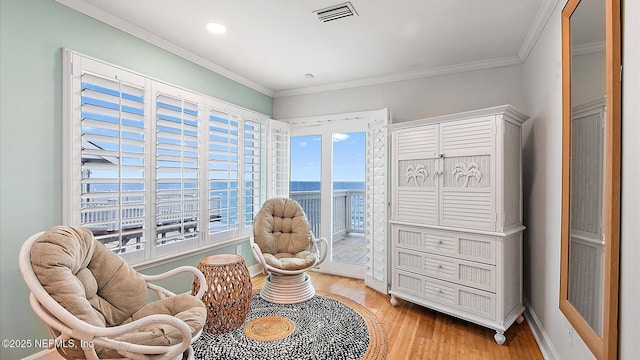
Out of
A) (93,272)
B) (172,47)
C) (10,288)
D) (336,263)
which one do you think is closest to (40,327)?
(10,288)

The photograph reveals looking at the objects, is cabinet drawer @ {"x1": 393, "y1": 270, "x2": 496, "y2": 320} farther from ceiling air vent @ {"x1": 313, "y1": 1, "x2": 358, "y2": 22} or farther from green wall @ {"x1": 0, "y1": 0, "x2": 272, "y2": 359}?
green wall @ {"x1": 0, "y1": 0, "x2": 272, "y2": 359}

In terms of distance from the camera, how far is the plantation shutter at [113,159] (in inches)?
89.3

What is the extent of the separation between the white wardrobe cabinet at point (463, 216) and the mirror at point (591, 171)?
2.20 ft

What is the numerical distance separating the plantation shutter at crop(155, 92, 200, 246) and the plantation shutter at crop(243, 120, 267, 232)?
788 millimetres

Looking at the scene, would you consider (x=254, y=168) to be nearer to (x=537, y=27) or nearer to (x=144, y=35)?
(x=144, y=35)

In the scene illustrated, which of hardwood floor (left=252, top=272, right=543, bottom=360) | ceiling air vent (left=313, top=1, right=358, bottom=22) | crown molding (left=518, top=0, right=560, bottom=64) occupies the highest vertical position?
ceiling air vent (left=313, top=1, right=358, bottom=22)

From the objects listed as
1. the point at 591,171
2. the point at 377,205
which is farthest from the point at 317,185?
the point at 591,171

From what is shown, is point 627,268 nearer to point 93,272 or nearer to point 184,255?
point 93,272

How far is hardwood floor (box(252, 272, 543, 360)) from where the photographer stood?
225cm

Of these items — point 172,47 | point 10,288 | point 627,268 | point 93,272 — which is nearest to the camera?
point 627,268

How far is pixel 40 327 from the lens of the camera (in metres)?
2.04

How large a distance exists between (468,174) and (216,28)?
253cm

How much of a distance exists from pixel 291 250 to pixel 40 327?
2.14 meters

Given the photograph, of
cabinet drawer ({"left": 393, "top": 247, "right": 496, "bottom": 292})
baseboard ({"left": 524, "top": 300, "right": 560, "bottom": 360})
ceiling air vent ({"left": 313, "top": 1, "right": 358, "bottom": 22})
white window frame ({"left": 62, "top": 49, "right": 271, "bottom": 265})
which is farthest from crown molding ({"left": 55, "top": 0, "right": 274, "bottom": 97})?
baseboard ({"left": 524, "top": 300, "right": 560, "bottom": 360})
